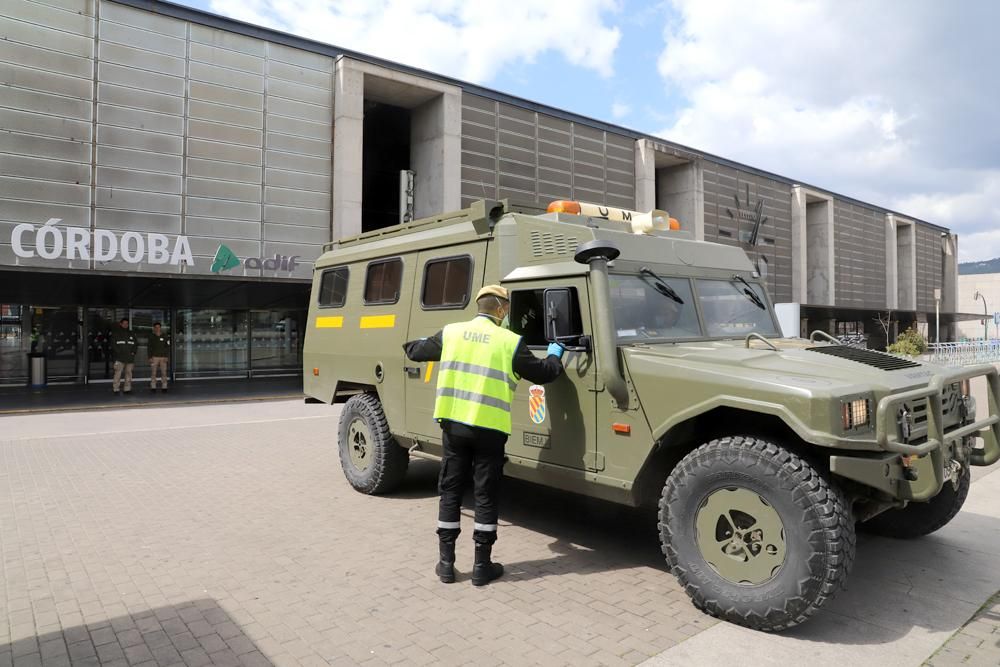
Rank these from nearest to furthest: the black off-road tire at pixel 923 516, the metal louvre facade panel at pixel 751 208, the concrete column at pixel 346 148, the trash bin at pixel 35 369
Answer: the black off-road tire at pixel 923 516 < the trash bin at pixel 35 369 < the concrete column at pixel 346 148 < the metal louvre facade panel at pixel 751 208

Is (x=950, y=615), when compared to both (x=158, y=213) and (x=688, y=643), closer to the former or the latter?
(x=688, y=643)

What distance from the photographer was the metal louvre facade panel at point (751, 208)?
31.5 m

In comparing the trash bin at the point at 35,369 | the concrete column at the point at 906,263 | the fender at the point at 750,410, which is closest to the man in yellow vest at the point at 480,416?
the fender at the point at 750,410

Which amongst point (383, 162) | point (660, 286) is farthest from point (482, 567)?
point (383, 162)

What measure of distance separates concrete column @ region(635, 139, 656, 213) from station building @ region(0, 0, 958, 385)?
0.24 meters

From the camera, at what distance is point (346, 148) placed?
19297 mm

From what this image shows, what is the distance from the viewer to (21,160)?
49.5 ft

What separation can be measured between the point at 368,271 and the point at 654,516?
12.2 ft

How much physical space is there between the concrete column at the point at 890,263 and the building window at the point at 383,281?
4657 cm

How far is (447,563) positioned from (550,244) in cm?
237

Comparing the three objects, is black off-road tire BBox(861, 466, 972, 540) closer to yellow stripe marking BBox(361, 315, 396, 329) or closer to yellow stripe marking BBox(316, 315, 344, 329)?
yellow stripe marking BBox(361, 315, 396, 329)

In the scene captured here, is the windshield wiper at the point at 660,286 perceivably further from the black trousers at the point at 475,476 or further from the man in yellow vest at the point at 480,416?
the black trousers at the point at 475,476

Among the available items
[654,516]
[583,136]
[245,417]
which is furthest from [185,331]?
[654,516]

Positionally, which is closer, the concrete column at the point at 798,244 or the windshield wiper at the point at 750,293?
the windshield wiper at the point at 750,293
